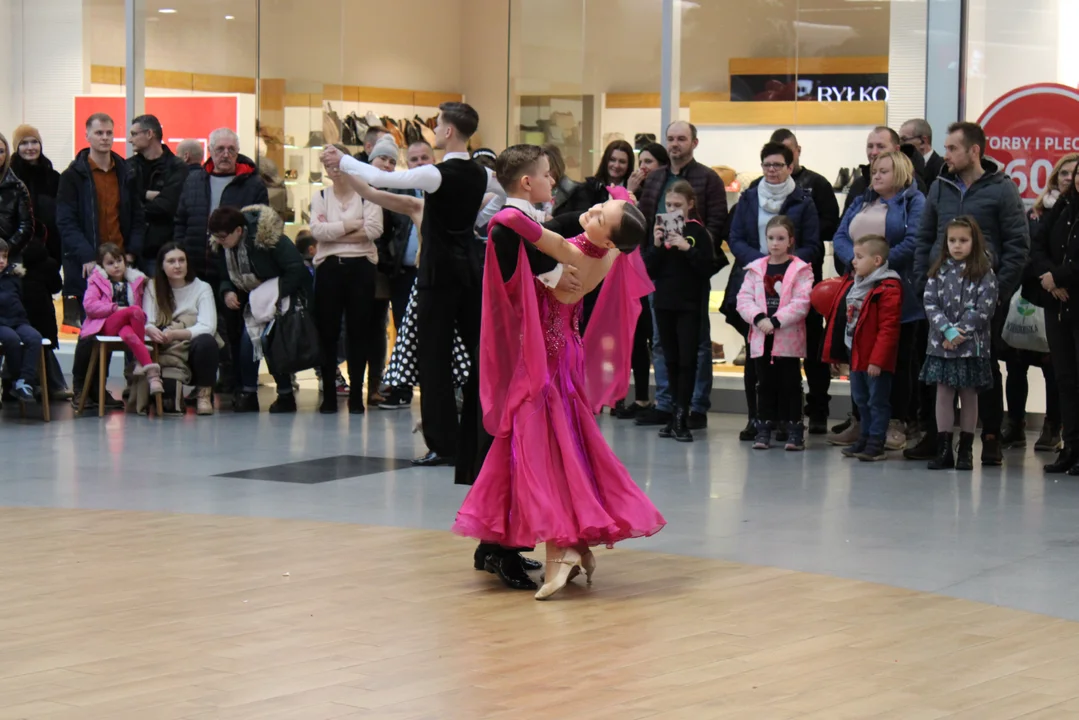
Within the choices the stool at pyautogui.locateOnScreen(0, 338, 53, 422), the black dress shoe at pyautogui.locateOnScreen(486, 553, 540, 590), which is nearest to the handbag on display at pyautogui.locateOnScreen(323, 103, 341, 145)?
the stool at pyautogui.locateOnScreen(0, 338, 53, 422)

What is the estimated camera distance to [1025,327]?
9.37 metres

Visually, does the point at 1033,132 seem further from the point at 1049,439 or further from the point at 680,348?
the point at 680,348

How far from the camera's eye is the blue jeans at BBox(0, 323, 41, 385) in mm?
10320

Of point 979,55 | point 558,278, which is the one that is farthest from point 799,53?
point 558,278

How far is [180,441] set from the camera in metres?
9.55

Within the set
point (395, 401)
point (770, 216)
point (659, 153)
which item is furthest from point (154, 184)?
point (770, 216)

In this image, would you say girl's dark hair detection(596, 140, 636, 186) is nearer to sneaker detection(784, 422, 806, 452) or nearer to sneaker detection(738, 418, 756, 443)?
sneaker detection(738, 418, 756, 443)

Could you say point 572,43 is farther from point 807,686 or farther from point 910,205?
point 807,686

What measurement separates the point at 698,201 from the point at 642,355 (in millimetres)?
1233

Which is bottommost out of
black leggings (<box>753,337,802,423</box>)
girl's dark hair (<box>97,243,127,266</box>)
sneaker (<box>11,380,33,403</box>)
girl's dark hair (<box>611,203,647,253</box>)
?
sneaker (<box>11,380,33,403</box>)

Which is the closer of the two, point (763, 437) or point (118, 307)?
point (763, 437)

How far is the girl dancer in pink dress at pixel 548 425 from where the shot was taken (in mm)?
5555

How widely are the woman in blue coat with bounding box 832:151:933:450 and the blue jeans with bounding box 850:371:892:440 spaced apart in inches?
10.1

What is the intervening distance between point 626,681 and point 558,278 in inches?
68.5
